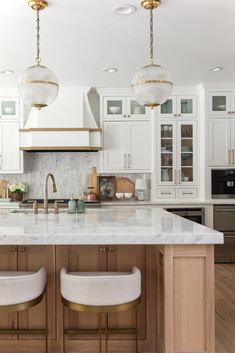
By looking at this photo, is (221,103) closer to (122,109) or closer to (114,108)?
(122,109)

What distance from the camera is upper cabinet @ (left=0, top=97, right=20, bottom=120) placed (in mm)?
5473

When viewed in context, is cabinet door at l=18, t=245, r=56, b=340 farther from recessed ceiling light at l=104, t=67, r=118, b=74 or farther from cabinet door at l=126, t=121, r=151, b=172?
cabinet door at l=126, t=121, r=151, b=172

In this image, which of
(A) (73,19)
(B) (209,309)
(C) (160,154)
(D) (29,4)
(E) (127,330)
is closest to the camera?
(B) (209,309)

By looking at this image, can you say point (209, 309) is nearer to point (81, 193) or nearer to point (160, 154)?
point (160, 154)

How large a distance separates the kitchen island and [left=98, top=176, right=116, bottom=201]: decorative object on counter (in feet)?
10.5

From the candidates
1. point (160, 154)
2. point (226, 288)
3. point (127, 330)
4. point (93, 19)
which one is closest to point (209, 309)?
point (127, 330)

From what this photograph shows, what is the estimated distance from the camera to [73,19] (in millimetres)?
3162

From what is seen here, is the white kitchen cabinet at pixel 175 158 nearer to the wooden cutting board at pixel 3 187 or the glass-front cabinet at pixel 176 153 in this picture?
the glass-front cabinet at pixel 176 153

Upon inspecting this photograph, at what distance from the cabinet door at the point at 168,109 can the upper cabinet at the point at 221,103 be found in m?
0.55

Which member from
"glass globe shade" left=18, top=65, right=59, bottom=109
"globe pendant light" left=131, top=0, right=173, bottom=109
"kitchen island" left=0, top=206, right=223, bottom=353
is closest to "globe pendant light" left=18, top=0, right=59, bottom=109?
"glass globe shade" left=18, top=65, right=59, bottom=109

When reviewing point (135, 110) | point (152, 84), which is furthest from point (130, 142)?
point (152, 84)

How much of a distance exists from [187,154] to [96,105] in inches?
68.3

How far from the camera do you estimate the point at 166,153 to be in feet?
17.9

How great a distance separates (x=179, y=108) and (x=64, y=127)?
1838 mm
